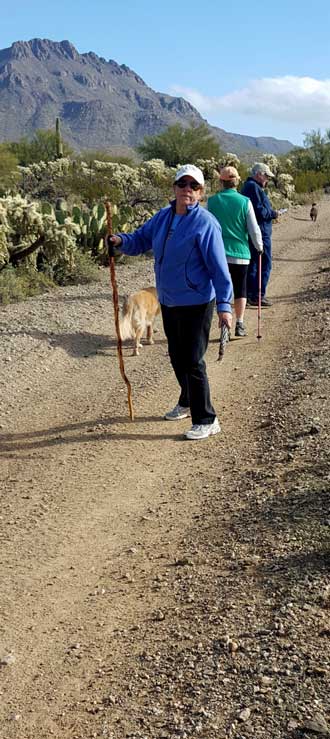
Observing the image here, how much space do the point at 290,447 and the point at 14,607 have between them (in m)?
2.33

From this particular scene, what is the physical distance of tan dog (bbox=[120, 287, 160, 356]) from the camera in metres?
8.26

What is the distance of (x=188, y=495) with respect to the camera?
4859 millimetres

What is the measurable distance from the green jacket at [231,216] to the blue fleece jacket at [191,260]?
2.66 metres

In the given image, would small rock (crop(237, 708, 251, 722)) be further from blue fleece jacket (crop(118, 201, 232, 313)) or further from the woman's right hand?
the woman's right hand

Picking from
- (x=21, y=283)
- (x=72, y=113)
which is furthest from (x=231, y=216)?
(x=72, y=113)

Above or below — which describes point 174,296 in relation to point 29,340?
above

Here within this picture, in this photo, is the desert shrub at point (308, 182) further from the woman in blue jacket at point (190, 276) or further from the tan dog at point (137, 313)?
the woman in blue jacket at point (190, 276)

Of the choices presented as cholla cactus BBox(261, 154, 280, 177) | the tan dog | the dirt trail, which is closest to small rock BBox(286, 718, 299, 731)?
the dirt trail

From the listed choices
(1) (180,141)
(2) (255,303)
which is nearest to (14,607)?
(2) (255,303)

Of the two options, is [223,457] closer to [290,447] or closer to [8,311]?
[290,447]

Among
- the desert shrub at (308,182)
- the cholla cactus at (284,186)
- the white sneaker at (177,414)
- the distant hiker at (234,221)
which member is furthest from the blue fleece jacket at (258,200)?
the desert shrub at (308,182)

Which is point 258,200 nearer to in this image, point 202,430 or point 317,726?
point 202,430

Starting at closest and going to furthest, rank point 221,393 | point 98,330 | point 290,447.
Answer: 1. point 290,447
2. point 221,393
3. point 98,330

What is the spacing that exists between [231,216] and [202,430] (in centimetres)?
335
